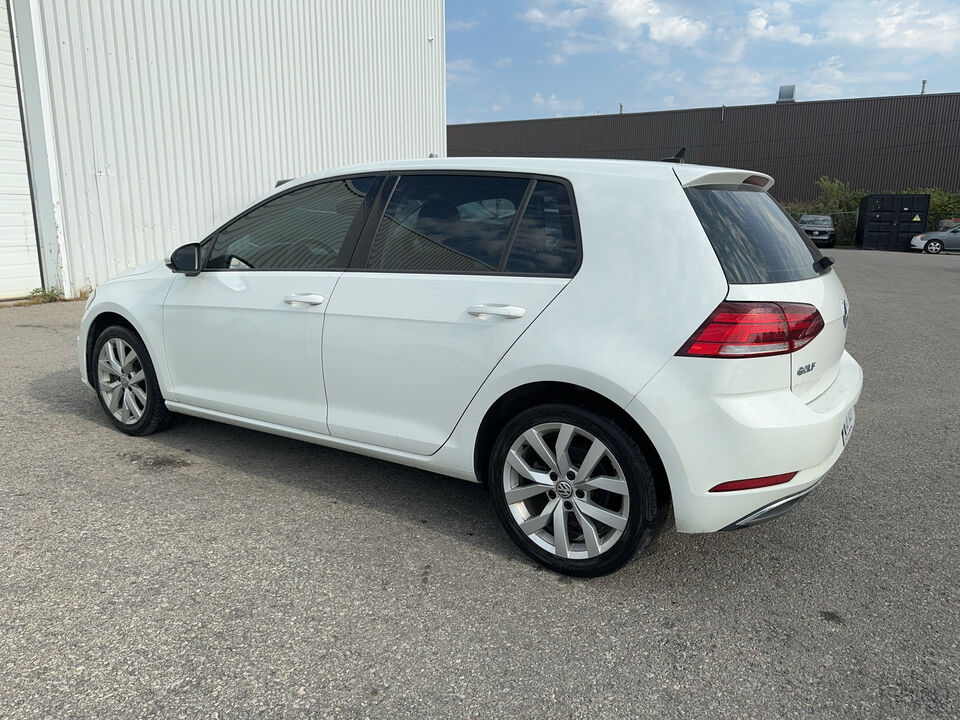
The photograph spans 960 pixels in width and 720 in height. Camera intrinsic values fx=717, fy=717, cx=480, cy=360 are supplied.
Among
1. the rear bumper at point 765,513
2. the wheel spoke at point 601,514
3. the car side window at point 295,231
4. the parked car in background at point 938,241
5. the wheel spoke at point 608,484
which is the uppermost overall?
the car side window at point 295,231

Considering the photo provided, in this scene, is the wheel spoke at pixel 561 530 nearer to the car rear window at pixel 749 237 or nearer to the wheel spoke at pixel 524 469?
the wheel spoke at pixel 524 469

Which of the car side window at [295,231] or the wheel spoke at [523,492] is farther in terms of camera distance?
the car side window at [295,231]

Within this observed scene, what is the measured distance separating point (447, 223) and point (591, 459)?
1.26m

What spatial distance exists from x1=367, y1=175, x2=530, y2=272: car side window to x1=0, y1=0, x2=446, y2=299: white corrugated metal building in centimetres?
847

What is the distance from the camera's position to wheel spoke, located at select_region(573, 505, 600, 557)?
9.36 feet

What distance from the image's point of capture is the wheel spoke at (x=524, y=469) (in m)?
2.93

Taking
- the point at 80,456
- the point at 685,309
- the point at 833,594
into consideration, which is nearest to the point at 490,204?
the point at 685,309

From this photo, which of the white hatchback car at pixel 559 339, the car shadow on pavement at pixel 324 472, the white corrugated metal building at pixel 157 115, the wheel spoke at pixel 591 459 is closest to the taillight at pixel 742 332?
the white hatchback car at pixel 559 339

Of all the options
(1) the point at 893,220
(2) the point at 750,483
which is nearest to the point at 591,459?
(2) the point at 750,483

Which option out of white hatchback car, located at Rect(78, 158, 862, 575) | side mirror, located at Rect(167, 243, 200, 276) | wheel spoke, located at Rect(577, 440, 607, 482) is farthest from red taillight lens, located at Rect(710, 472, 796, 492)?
side mirror, located at Rect(167, 243, 200, 276)

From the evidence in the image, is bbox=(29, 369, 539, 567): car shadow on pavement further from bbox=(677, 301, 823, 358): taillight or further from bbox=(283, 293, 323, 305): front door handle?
bbox=(677, 301, 823, 358): taillight

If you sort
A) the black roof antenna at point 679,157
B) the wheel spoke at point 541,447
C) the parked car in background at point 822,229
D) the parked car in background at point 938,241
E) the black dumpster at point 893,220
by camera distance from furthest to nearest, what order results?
the parked car in background at point 822,229 → the black dumpster at point 893,220 → the parked car in background at point 938,241 → the black roof antenna at point 679,157 → the wheel spoke at point 541,447

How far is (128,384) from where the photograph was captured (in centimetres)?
452

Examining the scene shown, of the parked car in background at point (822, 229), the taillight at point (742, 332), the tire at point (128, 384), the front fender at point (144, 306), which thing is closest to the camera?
the taillight at point (742, 332)
